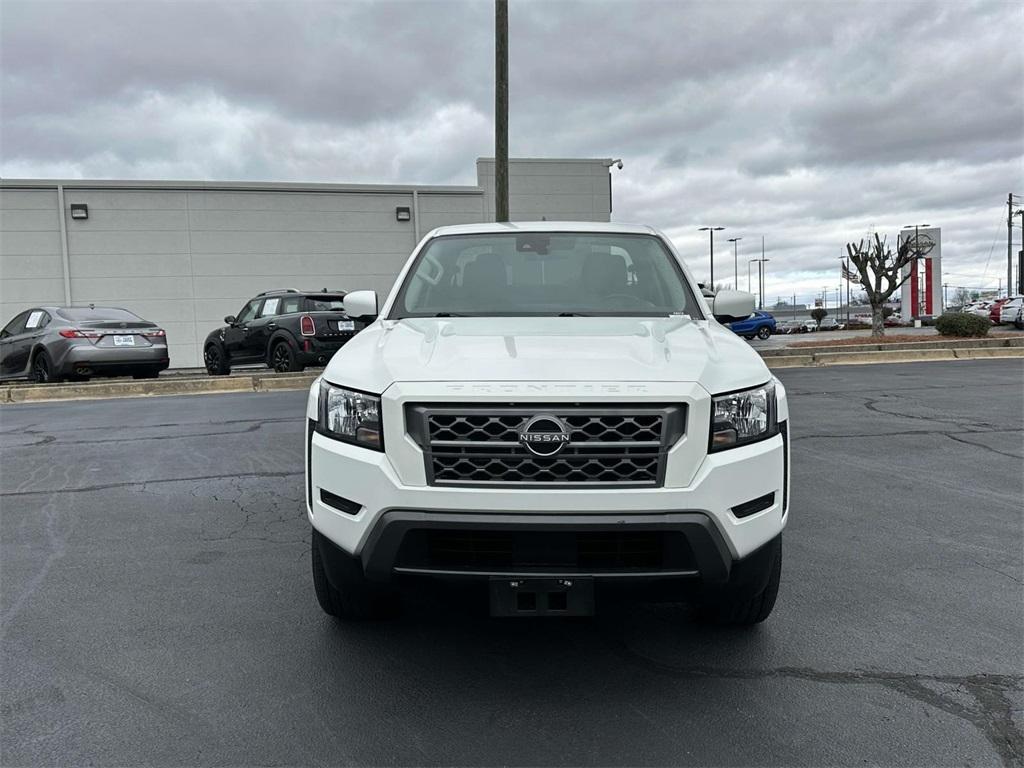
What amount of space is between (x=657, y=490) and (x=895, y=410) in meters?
7.70

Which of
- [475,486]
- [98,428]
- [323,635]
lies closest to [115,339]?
[98,428]

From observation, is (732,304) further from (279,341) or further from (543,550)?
(279,341)

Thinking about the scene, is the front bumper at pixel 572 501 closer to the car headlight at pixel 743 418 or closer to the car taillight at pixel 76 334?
the car headlight at pixel 743 418

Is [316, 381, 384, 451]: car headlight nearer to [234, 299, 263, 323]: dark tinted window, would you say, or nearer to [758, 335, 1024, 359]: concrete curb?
[234, 299, 263, 323]: dark tinted window

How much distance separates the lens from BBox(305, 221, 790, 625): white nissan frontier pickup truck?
8.35 feet

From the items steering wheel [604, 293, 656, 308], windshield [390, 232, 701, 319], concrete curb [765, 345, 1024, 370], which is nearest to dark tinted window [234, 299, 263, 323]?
concrete curb [765, 345, 1024, 370]

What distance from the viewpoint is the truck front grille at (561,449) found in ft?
8.45

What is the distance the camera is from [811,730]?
252 cm

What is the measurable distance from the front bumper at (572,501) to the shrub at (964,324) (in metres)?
19.1

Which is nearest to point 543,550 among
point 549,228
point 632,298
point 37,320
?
point 632,298

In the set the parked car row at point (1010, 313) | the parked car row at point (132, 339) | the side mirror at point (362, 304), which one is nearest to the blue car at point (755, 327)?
the parked car row at point (1010, 313)

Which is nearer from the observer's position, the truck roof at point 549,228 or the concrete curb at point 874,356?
the truck roof at point 549,228

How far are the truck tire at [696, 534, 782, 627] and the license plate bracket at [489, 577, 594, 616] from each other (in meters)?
0.46

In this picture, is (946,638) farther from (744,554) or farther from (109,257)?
(109,257)
